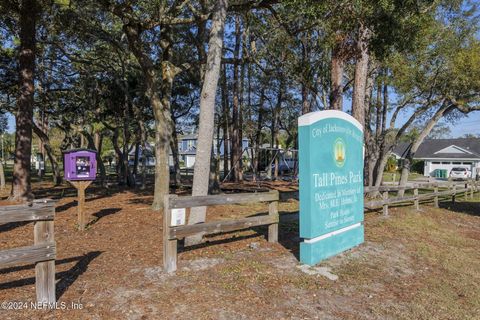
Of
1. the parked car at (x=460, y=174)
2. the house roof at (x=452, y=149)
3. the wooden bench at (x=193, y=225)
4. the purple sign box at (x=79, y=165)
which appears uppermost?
the house roof at (x=452, y=149)

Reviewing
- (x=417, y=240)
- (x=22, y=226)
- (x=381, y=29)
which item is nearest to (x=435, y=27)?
(x=381, y=29)

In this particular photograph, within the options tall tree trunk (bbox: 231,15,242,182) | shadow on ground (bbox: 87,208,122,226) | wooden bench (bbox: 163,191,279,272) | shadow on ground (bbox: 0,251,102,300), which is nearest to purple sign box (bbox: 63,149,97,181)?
shadow on ground (bbox: 87,208,122,226)

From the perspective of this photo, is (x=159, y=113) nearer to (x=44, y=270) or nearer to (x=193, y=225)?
(x=193, y=225)

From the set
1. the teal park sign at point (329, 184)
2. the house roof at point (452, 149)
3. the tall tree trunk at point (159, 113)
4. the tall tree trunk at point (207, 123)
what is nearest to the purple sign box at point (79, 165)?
the tall tree trunk at point (159, 113)

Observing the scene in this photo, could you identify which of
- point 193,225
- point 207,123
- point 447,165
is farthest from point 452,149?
point 193,225

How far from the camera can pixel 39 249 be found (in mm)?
3865

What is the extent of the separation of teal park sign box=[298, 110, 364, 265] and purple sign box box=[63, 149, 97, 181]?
497cm

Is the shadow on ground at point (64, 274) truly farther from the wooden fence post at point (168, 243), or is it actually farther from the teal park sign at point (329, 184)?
the teal park sign at point (329, 184)

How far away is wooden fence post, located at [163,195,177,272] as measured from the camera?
5.06 metres

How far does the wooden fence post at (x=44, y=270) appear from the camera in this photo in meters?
3.91

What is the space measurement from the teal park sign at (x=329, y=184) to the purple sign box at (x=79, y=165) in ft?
16.3

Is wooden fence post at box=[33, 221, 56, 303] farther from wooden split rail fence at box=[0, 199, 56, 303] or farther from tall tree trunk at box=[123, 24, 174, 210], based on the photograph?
tall tree trunk at box=[123, 24, 174, 210]

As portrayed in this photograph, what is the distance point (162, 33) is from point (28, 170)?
234 inches

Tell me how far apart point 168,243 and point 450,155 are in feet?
165
